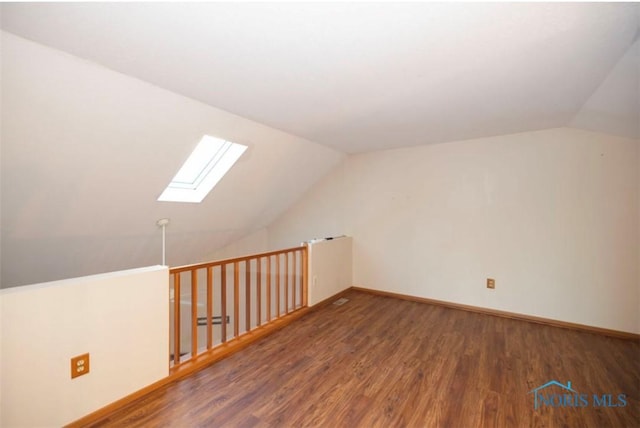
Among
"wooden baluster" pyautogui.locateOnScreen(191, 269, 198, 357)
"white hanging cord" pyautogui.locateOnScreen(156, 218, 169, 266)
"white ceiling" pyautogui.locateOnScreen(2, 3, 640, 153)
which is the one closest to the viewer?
"white ceiling" pyautogui.locateOnScreen(2, 3, 640, 153)

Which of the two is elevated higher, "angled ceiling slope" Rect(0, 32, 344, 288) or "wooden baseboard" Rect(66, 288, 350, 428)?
"angled ceiling slope" Rect(0, 32, 344, 288)

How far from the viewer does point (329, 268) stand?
153 inches

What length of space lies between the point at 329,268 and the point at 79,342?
275cm

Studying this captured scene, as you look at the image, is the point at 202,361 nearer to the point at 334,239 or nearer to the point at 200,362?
the point at 200,362

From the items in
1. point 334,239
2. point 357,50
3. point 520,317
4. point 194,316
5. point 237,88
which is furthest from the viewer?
point 334,239

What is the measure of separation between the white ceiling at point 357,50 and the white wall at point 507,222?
2.19 feet

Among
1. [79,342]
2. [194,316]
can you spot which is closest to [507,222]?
[194,316]

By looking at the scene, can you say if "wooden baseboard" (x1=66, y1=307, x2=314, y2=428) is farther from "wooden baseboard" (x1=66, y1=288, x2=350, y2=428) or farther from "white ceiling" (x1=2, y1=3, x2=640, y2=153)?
"white ceiling" (x1=2, y1=3, x2=640, y2=153)

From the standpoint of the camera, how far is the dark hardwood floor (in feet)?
5.57

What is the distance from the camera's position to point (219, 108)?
2344 mm

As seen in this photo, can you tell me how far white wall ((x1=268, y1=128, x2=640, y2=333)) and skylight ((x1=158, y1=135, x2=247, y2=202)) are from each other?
192 centimetres

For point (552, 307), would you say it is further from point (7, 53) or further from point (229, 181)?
point (7, 53)

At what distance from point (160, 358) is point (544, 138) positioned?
13.7 feet

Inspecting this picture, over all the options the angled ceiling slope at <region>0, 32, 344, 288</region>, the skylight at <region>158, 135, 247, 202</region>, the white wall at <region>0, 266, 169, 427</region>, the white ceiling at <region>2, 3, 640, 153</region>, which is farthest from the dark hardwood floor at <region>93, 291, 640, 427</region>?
the white ceiling at <region>2, 3, 640, 153</region>
